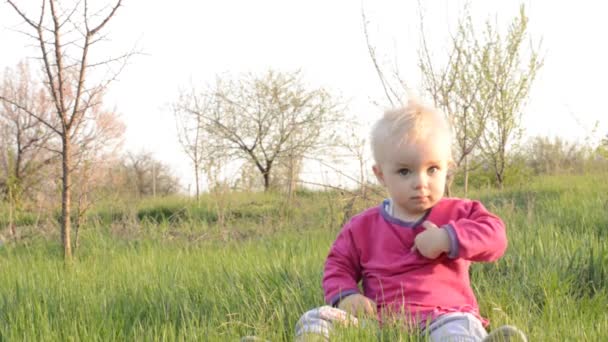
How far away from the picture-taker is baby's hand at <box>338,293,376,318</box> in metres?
2.62

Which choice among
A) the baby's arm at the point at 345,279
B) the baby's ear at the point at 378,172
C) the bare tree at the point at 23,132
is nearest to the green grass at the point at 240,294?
the baby's arm at the point at 345,279

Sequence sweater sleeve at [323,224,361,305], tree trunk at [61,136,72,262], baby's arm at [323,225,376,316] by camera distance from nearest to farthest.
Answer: baby's arm at [323,225,376,316], sweater sleeve at [323,224,361,305], tree trunk at [61,136,72,262]

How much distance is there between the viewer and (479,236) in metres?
2.57

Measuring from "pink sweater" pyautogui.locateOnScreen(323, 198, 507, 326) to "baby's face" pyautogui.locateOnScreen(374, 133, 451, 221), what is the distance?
0.42ft

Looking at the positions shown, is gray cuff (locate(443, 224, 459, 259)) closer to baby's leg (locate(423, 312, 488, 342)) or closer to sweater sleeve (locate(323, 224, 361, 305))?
baby's leg (locate(423, 312, 488, 342))

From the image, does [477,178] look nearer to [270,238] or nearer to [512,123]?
[512,123]

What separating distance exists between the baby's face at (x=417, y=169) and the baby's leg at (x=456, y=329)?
436 mm

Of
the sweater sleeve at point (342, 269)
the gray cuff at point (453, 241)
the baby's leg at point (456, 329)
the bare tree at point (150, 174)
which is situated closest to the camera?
the baby's leg at point (456, 329)

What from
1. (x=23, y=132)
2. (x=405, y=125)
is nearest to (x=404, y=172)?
(x=405, y=125)

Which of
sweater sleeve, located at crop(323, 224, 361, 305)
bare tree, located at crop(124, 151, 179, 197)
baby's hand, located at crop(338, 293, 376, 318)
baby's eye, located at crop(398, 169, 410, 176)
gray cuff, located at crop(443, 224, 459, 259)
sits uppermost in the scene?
bare tree, located at crop(124, 151, 179, 197)

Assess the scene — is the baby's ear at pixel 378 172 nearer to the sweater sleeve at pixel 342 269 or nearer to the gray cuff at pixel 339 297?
the sweater sleeve at pixel 342 269

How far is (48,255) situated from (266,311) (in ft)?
11.9

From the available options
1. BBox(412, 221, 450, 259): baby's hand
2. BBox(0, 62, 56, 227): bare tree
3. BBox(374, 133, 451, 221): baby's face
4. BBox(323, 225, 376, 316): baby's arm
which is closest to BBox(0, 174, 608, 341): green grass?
BBox(323, 225, 376, 316): baby's arm

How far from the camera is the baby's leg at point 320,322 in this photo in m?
2.39
